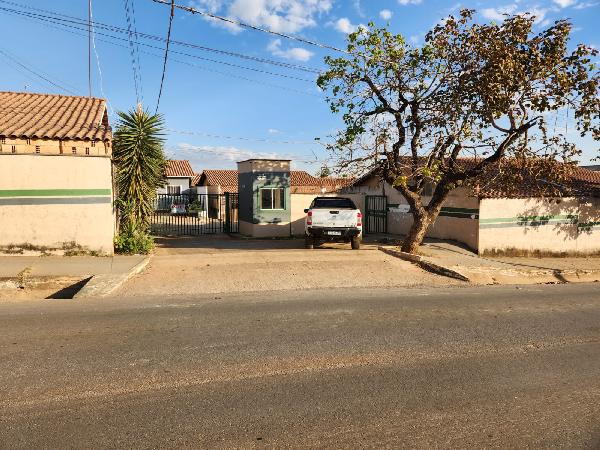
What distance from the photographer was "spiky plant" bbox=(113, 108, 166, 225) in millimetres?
13430

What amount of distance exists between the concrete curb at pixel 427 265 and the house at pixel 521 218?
2.91 meters

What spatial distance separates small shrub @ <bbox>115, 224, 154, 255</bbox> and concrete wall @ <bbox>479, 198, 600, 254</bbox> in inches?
445

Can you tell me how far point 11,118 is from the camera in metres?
13.9

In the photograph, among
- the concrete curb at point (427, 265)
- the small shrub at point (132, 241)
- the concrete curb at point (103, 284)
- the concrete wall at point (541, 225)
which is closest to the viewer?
the concrete curb at point (103, 284)

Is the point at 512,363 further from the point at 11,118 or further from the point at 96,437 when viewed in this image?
the point at 11,118

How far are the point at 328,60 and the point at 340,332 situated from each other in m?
9.43

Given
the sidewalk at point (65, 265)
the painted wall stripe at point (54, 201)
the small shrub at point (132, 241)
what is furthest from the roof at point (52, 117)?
the sidewalk at point (65, 265)

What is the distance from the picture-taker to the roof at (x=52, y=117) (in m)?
12.6

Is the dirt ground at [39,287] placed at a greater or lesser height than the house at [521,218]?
lesser

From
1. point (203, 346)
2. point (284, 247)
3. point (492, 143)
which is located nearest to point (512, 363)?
point (203, 346)

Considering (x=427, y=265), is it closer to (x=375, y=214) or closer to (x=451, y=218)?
(x=451, y=218)

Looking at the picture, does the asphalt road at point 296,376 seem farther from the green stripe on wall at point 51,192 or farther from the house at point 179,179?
the house at point 179,179

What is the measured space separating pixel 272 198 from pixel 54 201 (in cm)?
911

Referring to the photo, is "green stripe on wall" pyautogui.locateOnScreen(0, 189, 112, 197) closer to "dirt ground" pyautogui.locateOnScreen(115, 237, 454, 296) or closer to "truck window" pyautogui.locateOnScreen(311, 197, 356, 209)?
A: "dirt ground" pyautogui.locateOnScreen(115, 237, 454, 296)
